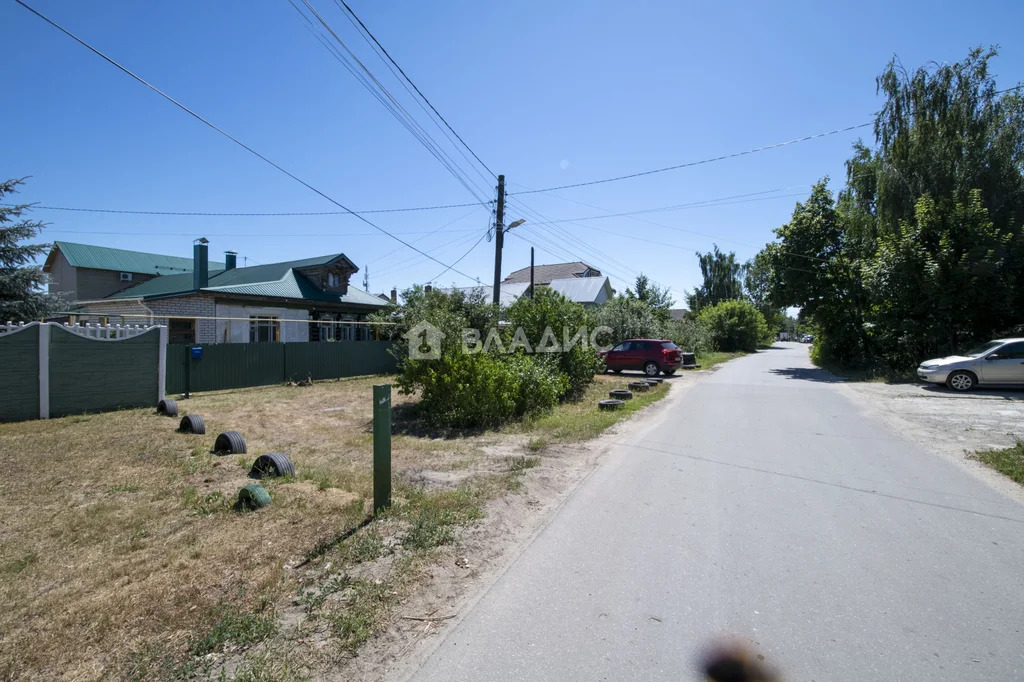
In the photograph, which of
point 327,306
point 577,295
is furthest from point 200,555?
point 577,295

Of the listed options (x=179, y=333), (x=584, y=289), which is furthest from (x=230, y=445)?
(x=584, y=289)

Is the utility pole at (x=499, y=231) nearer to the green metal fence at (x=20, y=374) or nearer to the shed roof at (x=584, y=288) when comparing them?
the green metal fence at (x=20, y=374)

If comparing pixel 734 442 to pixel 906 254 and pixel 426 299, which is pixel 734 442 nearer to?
pixel 426 299

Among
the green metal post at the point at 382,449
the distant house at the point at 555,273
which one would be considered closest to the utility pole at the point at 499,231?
the green metal post at the point at 382,449

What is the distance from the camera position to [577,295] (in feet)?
155

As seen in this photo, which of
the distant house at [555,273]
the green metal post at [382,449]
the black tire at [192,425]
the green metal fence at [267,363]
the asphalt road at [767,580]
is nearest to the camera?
the asphalt road at [767,580]

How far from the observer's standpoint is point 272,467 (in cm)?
612

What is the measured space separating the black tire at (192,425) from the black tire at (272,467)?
10.8 feet

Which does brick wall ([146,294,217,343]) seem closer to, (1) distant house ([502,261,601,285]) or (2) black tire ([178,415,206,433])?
(2) black tire ([178,415,206,433])

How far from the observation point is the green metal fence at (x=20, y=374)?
9.56m

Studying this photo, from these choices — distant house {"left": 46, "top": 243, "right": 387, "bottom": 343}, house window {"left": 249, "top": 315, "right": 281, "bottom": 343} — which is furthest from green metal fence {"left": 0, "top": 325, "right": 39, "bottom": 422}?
house window {"left": 249, "top": 315, "right": 281, "bottom": 343}

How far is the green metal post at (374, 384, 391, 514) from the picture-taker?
4742 mm

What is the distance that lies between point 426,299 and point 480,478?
5995mm

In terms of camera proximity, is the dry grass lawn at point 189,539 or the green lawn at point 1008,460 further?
the green lawn at point 1008,460
